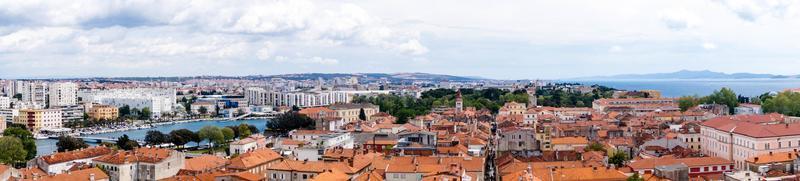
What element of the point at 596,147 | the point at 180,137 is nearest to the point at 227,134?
the point at 180,137

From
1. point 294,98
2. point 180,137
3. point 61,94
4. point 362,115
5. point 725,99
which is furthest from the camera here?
point 294,98

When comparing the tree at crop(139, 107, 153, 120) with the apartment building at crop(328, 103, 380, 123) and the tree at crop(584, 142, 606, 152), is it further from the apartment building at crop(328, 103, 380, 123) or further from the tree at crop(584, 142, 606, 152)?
the tree at crop(584, 142, 606, 152)

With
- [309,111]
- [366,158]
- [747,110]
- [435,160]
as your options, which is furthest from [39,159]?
[747,110]

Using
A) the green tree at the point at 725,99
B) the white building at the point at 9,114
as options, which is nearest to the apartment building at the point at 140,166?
the green tree at the point at 725,99

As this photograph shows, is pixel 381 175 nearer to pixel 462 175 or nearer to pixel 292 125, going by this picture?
pixel 462 175

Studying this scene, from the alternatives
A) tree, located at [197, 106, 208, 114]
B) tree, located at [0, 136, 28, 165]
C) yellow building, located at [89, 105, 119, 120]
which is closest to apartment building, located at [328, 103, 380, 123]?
tree, located at [0, 136, 28, 165]

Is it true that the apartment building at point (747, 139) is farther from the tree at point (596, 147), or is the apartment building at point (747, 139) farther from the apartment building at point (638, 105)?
the apartment building at point (638, 105)

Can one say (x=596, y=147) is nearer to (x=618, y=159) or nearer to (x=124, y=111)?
(x=618, y=159)
